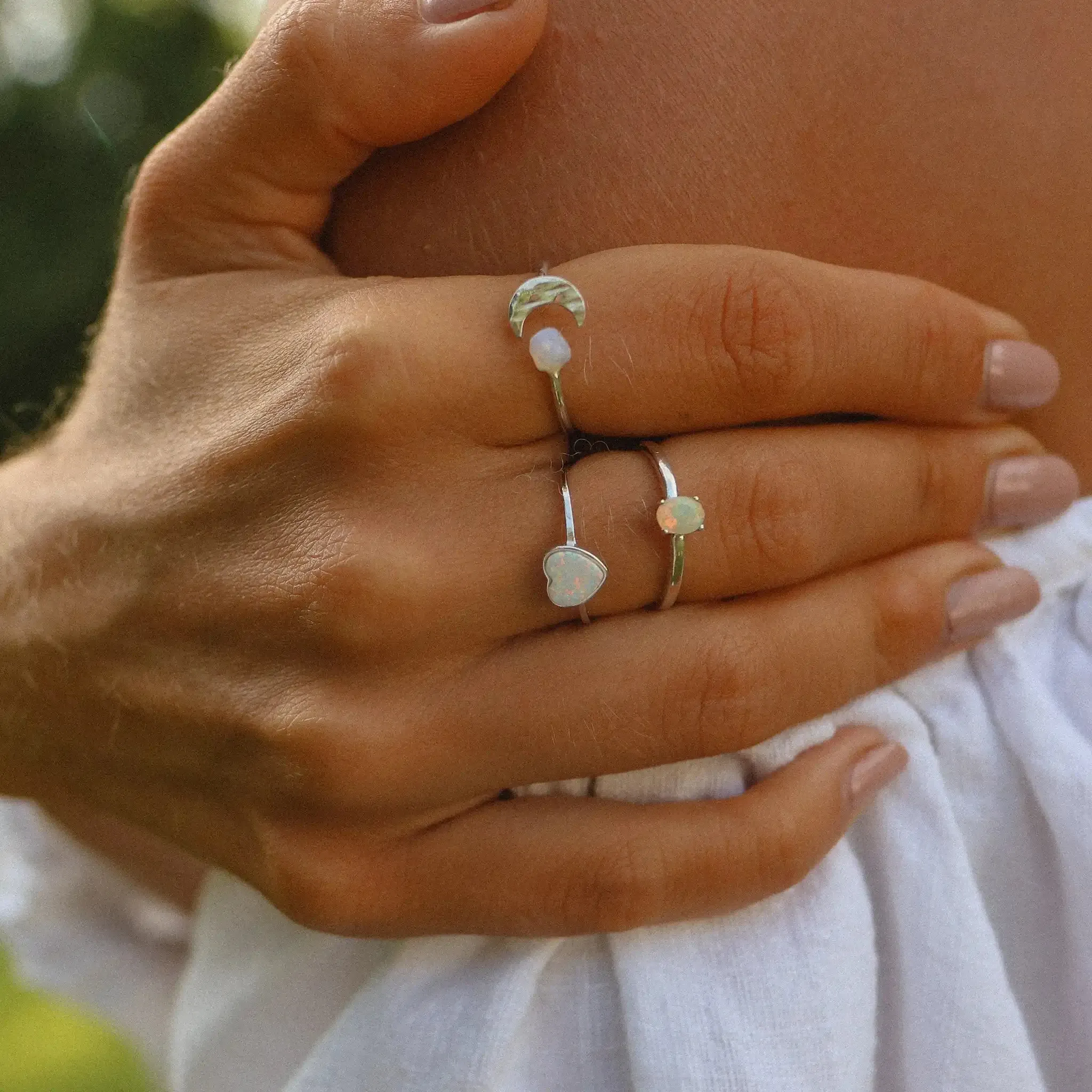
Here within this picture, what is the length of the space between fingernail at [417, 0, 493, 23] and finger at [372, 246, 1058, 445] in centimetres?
21

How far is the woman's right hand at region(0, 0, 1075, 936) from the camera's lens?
0.72 meters

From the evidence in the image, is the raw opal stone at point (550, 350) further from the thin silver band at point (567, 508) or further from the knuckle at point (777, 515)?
the knuckle at point (777, 515)

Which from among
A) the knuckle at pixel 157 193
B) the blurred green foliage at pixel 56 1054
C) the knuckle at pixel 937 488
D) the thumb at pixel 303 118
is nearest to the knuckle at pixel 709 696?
the knuckle at pixel 937 488

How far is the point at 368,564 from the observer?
0.71 meters

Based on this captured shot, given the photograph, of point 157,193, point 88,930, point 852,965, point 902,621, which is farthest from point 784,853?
point 88,930

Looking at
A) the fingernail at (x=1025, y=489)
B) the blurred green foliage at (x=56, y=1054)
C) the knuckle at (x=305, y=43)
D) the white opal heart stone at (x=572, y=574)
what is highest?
the knuckle at (x=305, y=43)

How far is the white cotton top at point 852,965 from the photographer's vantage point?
716 millimetres

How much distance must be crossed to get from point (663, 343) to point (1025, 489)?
0.38 meters

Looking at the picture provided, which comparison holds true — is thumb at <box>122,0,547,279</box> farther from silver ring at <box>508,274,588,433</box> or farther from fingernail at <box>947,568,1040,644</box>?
fingernail at <box>947,568,1040,644</box>

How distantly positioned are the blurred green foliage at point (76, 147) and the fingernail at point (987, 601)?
6.70m

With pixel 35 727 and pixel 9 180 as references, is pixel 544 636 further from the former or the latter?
pixel 9 180

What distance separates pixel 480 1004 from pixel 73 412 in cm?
77

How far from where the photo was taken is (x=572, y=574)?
70 cm

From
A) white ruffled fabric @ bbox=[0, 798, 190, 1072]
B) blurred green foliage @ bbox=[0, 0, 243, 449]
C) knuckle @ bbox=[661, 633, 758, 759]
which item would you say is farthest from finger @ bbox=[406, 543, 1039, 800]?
blurred green foliage @ bbox=[0, 0, 243, 449]
